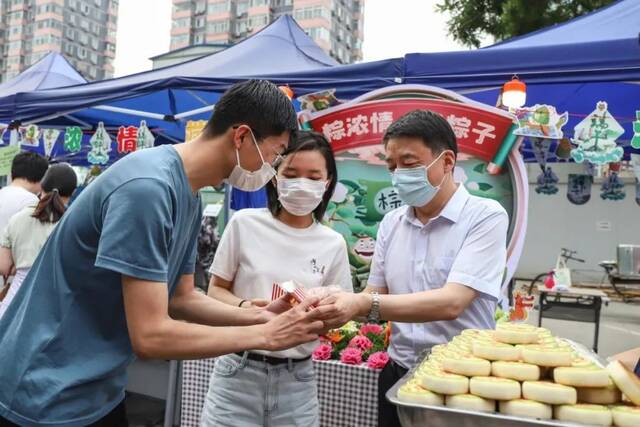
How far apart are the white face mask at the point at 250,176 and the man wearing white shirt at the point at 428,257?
0.46m

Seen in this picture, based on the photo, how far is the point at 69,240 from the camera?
131 centimetres

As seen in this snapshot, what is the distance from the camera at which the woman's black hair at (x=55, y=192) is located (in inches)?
136

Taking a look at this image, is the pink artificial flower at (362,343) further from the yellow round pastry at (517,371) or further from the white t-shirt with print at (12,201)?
the white t-shirt with print at (12,201)

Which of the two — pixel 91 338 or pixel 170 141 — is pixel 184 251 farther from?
pixel 170 141

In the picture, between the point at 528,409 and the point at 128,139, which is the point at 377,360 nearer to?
the point at 528,409

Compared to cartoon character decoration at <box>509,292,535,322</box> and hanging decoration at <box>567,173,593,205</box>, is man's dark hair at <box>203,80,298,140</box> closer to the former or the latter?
cartoon character decoration at <box>509,292,535,322</box>

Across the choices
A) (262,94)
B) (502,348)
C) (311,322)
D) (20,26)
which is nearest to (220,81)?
(262,94)

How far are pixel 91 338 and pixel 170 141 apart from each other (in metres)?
6.83

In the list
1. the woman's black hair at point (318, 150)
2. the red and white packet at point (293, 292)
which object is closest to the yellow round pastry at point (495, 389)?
the red and white packet at point (293, 292)

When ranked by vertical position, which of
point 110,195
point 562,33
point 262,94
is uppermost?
point 562,33

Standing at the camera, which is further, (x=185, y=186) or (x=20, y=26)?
(x=20, y=26)

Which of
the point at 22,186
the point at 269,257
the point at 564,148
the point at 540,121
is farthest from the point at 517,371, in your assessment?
the point at 22,186

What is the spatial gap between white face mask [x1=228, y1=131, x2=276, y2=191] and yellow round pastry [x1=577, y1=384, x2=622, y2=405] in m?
1.08

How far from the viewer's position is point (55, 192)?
11.4ft
